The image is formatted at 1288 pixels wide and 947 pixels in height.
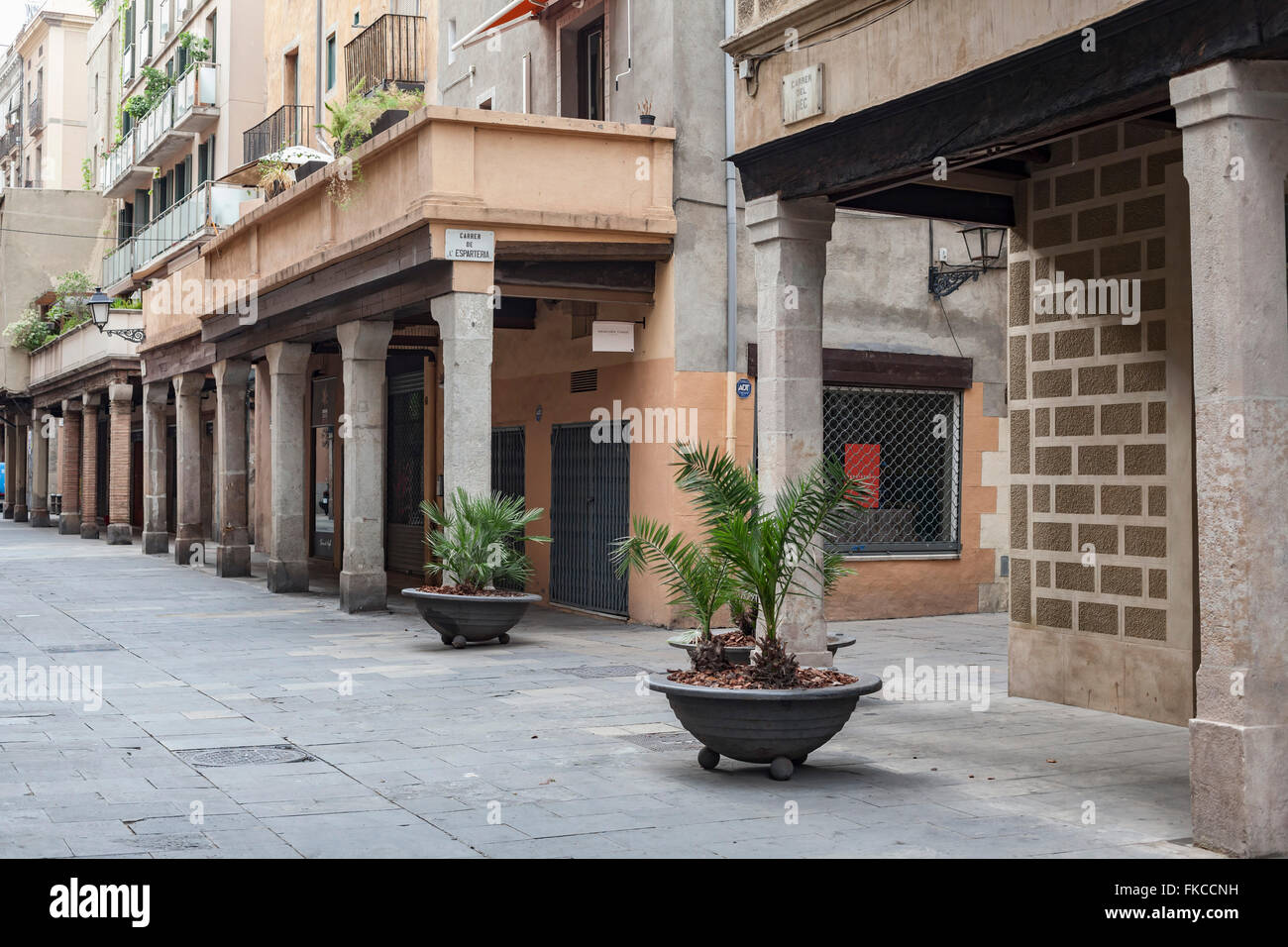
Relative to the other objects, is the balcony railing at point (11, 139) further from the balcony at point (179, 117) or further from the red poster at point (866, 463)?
the red poster at point (866, 463)

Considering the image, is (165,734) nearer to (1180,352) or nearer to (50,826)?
(50,826)

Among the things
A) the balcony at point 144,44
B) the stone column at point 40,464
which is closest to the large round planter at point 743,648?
the balcony at point 144,44

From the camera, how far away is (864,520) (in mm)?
16812

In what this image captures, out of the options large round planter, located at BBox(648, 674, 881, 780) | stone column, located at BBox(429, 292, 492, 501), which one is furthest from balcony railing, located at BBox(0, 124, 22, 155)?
large round planter, located at BBox(648, 674, 881, 780)

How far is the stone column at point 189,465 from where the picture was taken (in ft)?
86.5

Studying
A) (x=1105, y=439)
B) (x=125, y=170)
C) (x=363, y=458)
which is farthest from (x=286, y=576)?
(x=125, y=170)

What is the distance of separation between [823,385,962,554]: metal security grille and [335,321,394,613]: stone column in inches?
210

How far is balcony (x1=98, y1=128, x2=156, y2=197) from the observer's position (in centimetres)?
3797

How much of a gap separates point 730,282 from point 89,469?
2650 centimetres

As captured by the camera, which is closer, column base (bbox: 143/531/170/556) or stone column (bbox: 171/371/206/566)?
stone column (bbox: 171/371/206/566)

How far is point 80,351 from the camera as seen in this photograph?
35500mm

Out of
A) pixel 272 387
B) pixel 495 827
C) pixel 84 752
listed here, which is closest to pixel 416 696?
pixel 84 752

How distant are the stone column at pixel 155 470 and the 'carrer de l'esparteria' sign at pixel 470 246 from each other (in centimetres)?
1660

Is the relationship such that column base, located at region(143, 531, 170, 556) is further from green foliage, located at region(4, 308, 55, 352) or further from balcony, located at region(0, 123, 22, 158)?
balcony, located at region(0, 123, 22, 158)
